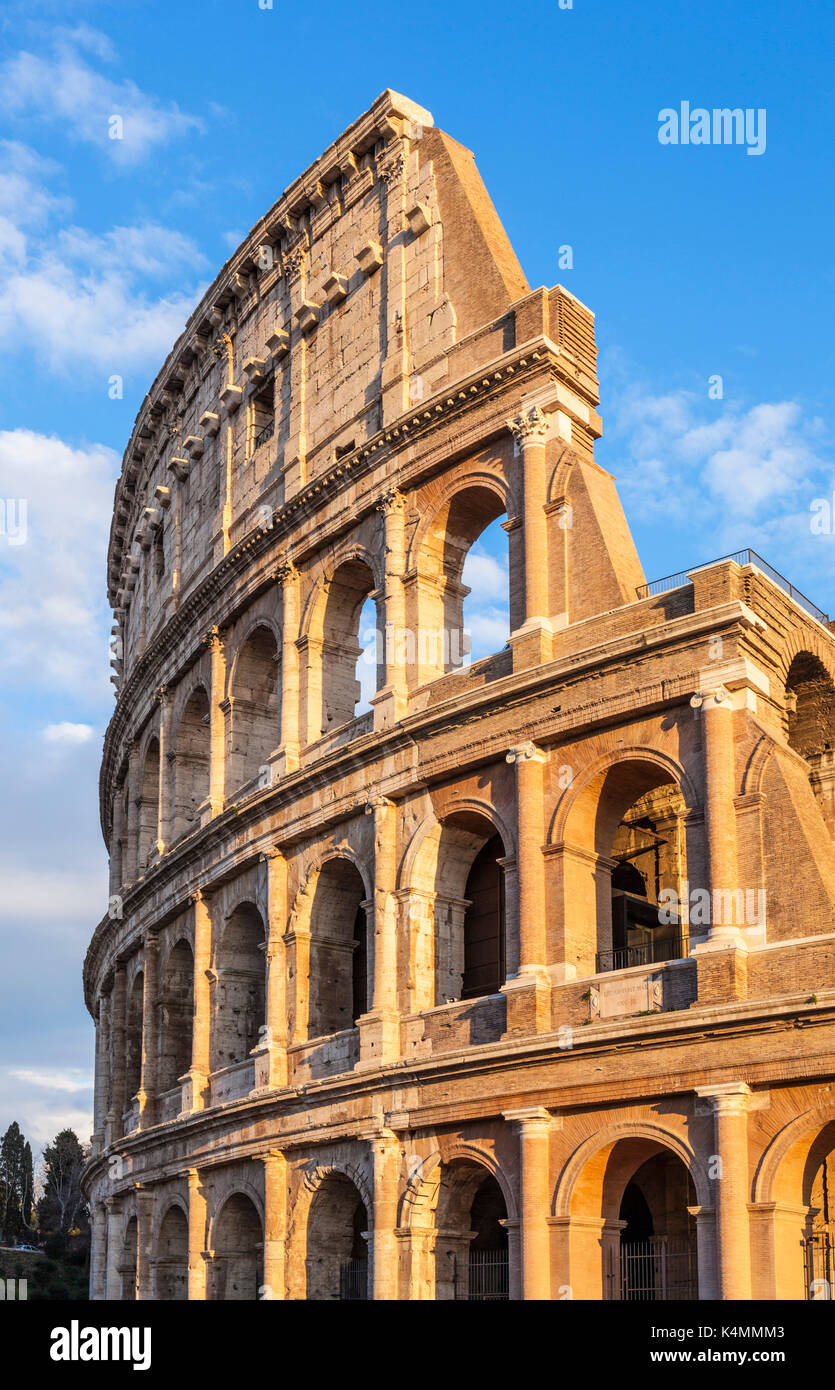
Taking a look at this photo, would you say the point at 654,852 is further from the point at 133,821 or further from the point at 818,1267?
the point at 133,821

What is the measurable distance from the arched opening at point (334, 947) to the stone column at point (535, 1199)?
232 inches

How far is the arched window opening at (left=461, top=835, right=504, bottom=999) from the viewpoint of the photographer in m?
23.6

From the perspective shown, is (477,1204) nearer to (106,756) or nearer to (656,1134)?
(656,1134)

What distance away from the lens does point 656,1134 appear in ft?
61.8

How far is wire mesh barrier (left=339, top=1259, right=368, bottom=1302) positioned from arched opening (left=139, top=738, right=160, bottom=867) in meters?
12.7

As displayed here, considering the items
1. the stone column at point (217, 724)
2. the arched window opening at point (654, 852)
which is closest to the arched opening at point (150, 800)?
the stone column at point (217, 724)

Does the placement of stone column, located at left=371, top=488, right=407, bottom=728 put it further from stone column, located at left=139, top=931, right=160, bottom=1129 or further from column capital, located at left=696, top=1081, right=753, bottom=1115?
stone column, located at left=139, top=931, right=160, bottom=1129

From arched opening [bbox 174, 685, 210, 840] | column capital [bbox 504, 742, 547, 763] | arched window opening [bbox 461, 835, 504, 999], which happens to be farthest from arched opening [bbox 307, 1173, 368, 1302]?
arched opening [bbox 174, 685, 210, 840]

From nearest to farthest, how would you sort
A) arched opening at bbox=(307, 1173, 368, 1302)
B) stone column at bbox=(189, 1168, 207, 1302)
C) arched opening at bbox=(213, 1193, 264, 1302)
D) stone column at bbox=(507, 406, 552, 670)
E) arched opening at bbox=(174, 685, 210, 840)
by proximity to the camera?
stone column at bbox=(507, 406, 552, 670) < arched opening at bbox=(307, 1173, 368, 1302) < arched opening at bbox=(213, 1193, 264, 1302) < stone column at bbox=(189, 1168, 207, 1302) < arched opening at bbox=(174, 685, 210, 840)

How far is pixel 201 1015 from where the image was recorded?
2852 cm

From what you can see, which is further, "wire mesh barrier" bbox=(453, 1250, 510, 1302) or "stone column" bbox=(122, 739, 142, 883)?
"stone column" bbox=(122, 739, 142, 883)

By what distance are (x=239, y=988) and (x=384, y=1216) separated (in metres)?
7.34

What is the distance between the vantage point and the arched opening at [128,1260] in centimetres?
3175

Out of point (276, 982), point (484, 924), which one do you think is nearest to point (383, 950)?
point (484, 924)
